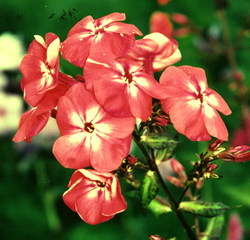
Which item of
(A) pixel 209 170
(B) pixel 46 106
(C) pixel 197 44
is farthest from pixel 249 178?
(B) pixel 46 106

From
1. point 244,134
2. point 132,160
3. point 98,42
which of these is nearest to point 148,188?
point 132,160

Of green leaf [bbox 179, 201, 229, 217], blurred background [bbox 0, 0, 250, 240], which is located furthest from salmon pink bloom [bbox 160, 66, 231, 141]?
blurred background [bbox 0, 0, 250, 240]

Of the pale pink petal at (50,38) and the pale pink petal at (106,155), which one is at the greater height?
the pale pink petal at (50,38)

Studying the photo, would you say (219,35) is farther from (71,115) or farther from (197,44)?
(71,115)

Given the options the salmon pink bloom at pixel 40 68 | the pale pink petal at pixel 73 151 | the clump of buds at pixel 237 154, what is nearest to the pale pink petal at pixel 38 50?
the salmon pink bloom at pixel 40 68

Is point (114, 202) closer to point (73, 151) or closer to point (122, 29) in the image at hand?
point (73, 151)

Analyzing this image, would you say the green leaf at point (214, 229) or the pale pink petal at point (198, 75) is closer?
the pale pink petal at point (198, 75)

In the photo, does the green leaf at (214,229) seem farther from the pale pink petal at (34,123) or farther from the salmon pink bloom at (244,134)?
the salmon pink bloom at (244,134)
